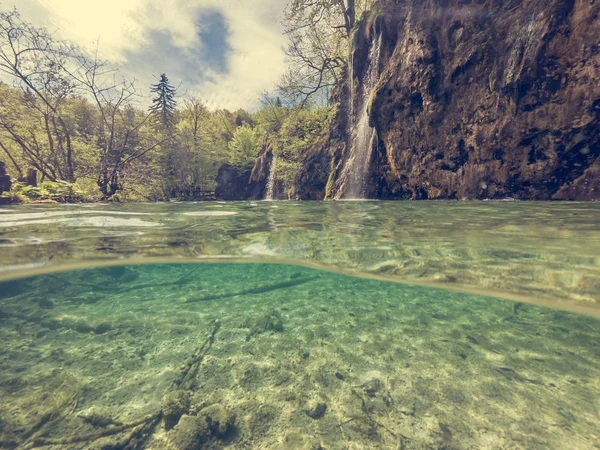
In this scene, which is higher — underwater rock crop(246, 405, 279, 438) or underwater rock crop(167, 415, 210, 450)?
underwater rock crop(167, 415, 210, 450)

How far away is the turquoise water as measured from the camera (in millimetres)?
2377

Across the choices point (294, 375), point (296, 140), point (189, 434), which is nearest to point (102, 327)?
point (189, 434)

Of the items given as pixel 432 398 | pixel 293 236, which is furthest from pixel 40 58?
pixel 432 398

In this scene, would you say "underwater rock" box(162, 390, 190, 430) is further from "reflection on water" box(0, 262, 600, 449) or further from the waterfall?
the waterfall

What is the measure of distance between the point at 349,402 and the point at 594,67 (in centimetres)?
1217

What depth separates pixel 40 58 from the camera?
12.5 metres

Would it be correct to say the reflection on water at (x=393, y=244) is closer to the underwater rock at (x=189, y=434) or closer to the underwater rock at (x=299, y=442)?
the underwater rock at (x=299, y=442)

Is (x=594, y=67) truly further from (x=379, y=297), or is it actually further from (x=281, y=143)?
(x=281, y=143)

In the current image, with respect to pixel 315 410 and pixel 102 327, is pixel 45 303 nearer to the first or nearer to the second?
pixel 102 327

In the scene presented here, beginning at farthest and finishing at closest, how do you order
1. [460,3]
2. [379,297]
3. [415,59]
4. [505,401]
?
1. [415,59]
2. [460,3]
3. [379,297]
4. [505,401]

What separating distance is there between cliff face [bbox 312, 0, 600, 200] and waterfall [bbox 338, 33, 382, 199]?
399 millimetres

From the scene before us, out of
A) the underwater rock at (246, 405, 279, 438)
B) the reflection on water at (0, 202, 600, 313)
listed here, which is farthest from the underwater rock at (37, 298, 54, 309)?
the underwater rock at (246, 405, 279, 438)

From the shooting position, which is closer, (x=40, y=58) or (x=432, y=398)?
(x=432, y=398)

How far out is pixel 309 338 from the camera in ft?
13.1
